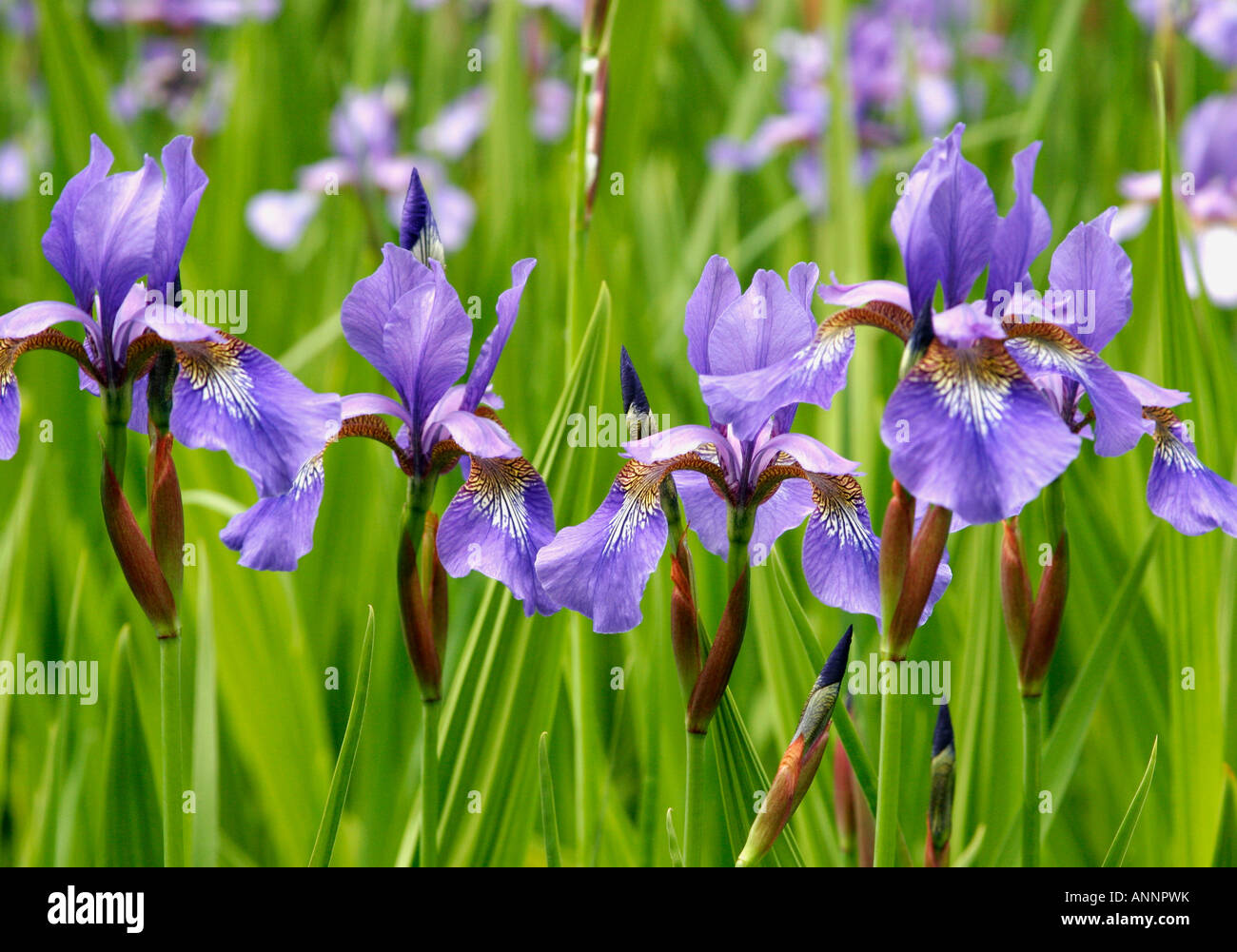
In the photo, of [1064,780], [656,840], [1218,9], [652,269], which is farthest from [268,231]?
[1218,9]

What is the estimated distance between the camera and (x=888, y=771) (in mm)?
673

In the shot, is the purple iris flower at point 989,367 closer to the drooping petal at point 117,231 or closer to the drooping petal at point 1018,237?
the drooping petal at point 1018,237

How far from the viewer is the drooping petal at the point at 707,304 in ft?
2.45

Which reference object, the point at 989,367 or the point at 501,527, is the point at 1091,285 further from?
the point at 501,527

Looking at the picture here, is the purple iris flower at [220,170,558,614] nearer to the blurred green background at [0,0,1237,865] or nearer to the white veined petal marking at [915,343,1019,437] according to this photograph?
the blurred green background at [0,0,1237,865]

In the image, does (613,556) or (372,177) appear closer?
(613,556)

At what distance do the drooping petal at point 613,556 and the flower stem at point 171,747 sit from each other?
0.26 m

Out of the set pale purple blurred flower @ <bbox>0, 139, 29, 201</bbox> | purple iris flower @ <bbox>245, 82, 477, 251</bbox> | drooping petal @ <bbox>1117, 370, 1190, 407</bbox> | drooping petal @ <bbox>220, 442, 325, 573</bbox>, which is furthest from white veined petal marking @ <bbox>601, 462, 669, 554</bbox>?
pale purple blurred flower @ <bbox>0, 139, 29, 201</bbox>

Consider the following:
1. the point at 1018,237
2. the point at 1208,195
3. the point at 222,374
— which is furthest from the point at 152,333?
the point at 1208,195

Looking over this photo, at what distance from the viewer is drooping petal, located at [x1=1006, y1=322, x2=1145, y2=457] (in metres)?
0.65

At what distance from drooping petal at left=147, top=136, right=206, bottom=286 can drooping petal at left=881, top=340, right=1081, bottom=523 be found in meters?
0.51

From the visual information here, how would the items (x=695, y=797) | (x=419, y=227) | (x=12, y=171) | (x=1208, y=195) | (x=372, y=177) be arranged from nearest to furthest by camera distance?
(x=695, y=797) → (x=419, y=227) → (x=1208, y=195) → (x=372, y=177) → (x=12, y=171)

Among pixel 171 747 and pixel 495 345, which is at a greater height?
pixel 495 345

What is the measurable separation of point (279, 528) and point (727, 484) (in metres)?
0.33
